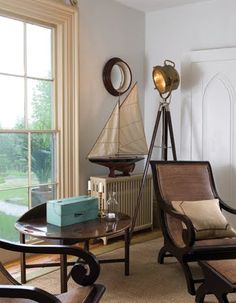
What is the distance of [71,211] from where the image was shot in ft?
8.96

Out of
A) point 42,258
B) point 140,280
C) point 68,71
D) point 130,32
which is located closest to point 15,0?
point 68,71

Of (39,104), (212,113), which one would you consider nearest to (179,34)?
(212,113)

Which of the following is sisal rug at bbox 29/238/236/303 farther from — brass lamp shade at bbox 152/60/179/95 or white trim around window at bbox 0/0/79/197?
brass lamp shade at bbox 152/60/179/95

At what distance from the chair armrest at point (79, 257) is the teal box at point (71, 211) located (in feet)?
2.37

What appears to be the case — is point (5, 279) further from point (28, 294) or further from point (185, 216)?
point (185, 216)

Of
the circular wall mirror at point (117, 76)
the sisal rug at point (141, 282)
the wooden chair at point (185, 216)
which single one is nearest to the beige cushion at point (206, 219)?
the wooden chair at point (185, 216)

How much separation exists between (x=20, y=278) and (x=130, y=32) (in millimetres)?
2813

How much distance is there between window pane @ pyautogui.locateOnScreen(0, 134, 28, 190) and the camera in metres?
3.30

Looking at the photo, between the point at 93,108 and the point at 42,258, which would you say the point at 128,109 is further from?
A: the point at 42,258

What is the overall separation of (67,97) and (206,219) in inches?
65.3

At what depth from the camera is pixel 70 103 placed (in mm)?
3738

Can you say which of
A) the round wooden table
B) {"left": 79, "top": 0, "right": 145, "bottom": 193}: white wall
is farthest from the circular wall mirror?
the round wooden table

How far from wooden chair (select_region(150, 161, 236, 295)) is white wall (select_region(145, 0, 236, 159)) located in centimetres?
108

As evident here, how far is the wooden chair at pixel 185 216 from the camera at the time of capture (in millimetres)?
2705
